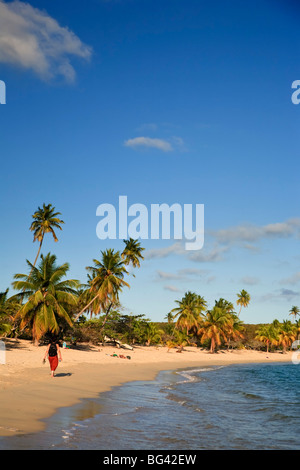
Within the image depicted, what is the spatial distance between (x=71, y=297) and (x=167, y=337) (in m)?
37.5

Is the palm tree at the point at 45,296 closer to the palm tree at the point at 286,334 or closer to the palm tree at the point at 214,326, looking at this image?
the palm tree at the point at 214,326

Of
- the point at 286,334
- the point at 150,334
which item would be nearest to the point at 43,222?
the point at 150,334

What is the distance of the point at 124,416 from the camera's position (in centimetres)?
1103

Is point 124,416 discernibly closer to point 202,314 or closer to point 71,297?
point 71,297

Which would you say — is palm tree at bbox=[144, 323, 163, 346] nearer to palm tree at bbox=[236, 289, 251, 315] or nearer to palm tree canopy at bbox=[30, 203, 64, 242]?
palm tree canopy at bbox=[30, 203, 64, 242]

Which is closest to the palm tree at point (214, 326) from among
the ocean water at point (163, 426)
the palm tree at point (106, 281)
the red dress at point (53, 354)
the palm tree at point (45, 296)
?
the palm tree at point (106, 281)

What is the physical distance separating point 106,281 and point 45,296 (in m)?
13.1

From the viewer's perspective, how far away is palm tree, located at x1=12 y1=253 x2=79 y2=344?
104 feet

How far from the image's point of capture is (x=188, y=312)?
67062 mm

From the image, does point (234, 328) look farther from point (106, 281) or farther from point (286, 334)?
point (106, 281)

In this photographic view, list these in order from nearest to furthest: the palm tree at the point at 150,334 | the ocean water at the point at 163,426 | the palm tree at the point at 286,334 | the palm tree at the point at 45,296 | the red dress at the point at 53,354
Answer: the ocean water at the point at 163,426 < the red dress at the point at 53,354 < the palm tree at the point at 45,296 < the palm tree at the point at 150,334 < the palm tree at the point at 286,334

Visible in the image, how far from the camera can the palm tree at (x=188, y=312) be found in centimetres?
6644

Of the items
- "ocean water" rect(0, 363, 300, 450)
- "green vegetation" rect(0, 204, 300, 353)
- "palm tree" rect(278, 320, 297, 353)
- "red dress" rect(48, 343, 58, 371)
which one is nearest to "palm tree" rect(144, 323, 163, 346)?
"green vegetation" rect(0, 204, 300, 353)

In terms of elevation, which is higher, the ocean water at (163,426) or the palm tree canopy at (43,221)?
the palm tree canopy at (43,221)
